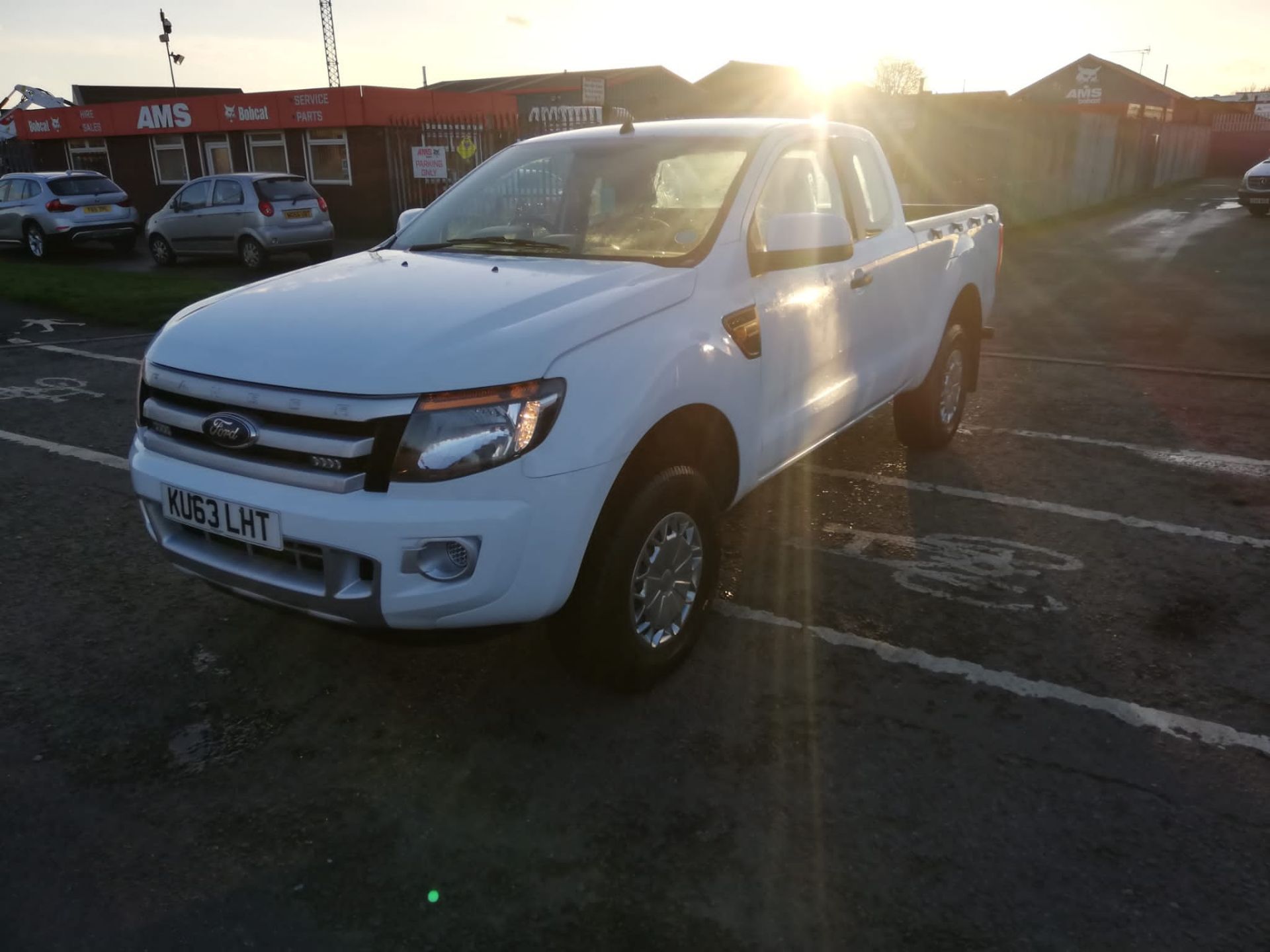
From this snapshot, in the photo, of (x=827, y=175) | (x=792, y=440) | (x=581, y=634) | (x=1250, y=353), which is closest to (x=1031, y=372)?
(x=1250, y=353)

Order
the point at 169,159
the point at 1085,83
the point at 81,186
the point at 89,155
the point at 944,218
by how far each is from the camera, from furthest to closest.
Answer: the point at 1085,83
the point at 89,155
the point at 169,159
the point at 81,186
the point at 944,218

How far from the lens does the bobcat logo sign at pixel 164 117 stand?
25.7 m

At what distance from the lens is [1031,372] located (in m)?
8.57

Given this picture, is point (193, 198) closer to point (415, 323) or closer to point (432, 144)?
point (432, 144)

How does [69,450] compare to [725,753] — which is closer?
[725,753]

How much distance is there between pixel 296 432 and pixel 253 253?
1541 centimetres

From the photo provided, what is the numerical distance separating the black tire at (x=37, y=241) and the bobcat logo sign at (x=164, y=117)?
7727mm

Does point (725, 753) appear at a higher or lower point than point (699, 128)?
lower

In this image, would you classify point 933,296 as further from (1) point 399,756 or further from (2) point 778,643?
(1) point 399,756

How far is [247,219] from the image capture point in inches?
653

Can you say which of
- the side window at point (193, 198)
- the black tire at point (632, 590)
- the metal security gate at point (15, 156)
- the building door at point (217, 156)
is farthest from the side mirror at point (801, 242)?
the metal security gate at point (15, 156)

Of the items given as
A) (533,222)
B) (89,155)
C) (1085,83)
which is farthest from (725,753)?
→ (1085,83)

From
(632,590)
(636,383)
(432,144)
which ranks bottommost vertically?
(632,590)

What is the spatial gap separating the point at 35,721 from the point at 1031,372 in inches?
305
